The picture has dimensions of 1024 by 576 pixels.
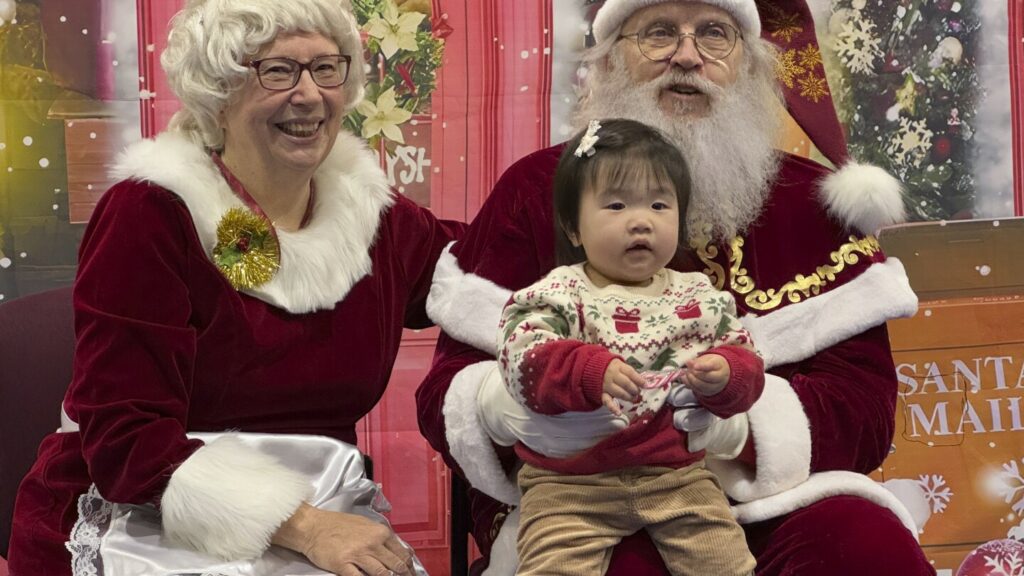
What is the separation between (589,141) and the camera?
2.13 m

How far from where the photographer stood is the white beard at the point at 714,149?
248 centimetres

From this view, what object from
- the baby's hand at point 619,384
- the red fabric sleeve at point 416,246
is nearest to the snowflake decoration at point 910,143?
the red fabric sleeve at point 416,246

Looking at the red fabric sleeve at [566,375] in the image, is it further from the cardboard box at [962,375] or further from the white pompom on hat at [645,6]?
the cardboard box at [962,375]

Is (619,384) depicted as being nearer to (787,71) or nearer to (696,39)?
(696,39)

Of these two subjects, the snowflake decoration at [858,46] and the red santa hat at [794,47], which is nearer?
the red santa hat at [794,47]

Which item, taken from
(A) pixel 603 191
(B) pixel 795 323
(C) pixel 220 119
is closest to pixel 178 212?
(C) pixel 220 119

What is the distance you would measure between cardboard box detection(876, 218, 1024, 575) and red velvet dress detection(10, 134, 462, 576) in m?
1.67

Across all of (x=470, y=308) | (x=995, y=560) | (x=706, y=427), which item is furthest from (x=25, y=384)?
(x=995, y=560)

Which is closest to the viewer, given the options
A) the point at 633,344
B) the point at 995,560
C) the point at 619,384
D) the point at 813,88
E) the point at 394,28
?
the point at 619,384

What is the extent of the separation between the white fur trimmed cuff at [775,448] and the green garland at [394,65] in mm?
1586

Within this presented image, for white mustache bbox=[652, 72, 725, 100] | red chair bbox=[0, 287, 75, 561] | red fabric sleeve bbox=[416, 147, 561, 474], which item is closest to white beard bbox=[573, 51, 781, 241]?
white mustache bbox=[652, 72, 725, 100]

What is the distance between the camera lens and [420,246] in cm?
269

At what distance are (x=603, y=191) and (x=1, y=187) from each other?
2044mm

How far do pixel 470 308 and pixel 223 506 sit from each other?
0.63 m
